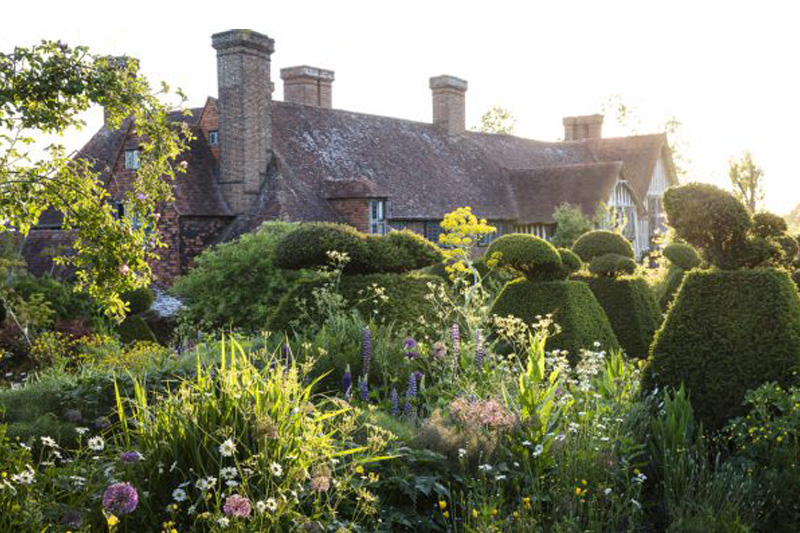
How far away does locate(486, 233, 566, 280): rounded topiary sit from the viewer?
39.6ft

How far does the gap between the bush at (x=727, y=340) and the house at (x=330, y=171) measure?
17.6m

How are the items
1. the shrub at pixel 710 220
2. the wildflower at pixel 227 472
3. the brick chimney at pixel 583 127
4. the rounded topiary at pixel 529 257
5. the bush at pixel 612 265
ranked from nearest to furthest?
the wildflower at pixel 227 472 → the shrub at pixel 710 220 → the rounded topiary at pixel 529 257 → the bush at pixel 612 265 → the brick chimney at pixel 583 127

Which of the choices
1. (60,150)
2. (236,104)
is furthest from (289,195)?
(60,150)

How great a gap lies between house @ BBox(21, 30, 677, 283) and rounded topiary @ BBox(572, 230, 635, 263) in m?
11.6

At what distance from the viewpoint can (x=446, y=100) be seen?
37906mm

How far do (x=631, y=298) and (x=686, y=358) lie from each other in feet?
19.2

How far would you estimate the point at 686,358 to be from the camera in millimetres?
7910

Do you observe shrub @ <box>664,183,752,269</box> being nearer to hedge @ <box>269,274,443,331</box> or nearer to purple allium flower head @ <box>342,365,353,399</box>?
purple allium flower head @ <box>342,365,353,399</box>

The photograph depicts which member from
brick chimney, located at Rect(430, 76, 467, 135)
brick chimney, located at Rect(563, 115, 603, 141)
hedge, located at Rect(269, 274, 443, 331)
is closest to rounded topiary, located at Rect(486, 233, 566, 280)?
hedge, located at Rect(269, 274, 443, 331)

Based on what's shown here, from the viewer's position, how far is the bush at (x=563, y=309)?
1152 centimetres

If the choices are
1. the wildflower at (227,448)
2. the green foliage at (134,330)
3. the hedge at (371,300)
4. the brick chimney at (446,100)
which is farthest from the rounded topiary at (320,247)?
the brick chimney at (446,100)

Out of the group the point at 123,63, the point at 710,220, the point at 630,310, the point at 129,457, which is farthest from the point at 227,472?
the point at 630,310

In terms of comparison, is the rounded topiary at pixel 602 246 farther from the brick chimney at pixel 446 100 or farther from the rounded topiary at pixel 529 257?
the brick chimney at pixel 446 100

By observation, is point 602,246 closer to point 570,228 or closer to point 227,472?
point 227,472
